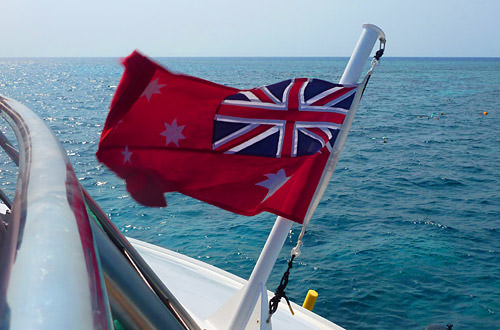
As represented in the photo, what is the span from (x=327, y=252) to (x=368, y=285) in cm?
197

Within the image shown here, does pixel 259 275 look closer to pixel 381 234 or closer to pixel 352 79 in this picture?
pixel 352 79

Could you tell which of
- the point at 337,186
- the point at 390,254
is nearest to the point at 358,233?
the point at 390,254

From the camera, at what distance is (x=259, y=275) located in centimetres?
387

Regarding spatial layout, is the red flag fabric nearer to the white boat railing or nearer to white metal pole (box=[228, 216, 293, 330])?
white metal pole (box=[228, 216, 293, 330])

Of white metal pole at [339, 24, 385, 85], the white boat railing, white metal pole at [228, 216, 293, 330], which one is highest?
white metal pole at [339, 24, 385, 85]

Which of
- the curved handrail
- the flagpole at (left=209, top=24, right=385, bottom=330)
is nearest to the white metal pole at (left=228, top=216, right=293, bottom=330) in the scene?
the flagpole at (left=209, top=24, right=385, bottom=330)

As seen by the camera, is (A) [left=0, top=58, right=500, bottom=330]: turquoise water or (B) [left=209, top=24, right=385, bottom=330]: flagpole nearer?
(B) [left=209, top=24, right=385, bottom=330]: flagpole

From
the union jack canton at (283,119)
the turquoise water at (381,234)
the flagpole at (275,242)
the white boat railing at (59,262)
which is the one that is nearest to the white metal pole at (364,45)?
the flagpole at (275,242)

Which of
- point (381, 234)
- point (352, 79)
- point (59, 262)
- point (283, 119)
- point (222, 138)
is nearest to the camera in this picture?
point (59, 262)

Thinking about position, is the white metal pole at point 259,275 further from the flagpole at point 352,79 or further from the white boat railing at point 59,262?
the white boat railing at point 59,262

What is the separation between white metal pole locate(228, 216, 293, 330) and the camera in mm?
3869

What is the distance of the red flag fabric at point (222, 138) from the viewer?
345cm

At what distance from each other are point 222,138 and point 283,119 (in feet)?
1.78

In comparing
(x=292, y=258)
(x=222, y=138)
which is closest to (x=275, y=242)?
(x=292, y=258)
